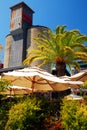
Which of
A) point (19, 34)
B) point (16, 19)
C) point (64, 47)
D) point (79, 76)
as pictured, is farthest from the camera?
point (16, 19)

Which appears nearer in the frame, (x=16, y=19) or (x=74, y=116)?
(x=74, y=116)

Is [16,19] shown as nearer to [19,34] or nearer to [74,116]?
[19,34]

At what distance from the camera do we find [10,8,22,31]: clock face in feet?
242

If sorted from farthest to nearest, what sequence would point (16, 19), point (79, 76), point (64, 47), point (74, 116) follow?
point (16, 19)
point (64, 47)
point (79, 76)
point (74, 116)

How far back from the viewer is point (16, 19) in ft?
248

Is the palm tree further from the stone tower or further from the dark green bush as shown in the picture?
the stone tower

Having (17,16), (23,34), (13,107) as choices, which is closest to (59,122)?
(13,107)

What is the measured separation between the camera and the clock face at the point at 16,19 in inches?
2899

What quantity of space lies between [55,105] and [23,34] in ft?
205

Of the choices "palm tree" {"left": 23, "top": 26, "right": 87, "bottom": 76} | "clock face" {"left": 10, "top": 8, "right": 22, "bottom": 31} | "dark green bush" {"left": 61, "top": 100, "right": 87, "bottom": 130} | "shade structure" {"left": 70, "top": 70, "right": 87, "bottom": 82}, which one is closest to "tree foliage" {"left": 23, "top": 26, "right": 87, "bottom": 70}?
"palm tree" {"left": 23, "top": 26, "right": 87, "bottom": 76}

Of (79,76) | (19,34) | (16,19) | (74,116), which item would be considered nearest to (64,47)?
(79,76)

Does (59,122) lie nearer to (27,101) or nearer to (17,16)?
(27,101)

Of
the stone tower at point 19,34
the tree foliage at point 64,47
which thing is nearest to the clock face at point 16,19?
the stone tower at point 19,34

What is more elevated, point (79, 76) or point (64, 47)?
point (64, 47)
